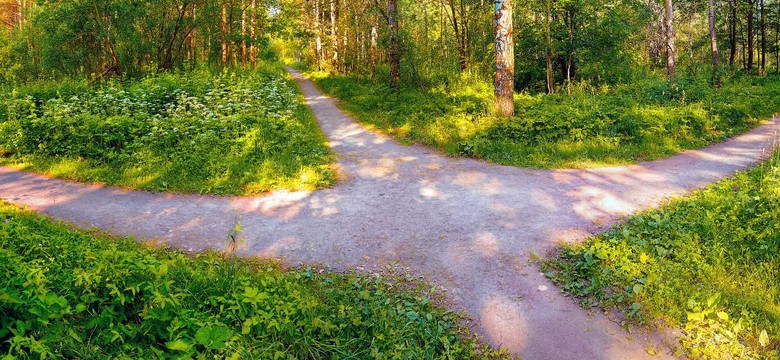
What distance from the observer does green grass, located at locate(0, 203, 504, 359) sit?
3012 mm

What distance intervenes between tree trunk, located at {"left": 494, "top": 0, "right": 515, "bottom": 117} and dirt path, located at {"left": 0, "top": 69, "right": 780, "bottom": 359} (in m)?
2.67

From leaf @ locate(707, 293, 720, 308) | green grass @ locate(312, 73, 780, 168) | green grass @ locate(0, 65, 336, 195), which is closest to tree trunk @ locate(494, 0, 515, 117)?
green grass @ locate(312, 73, 780, 168)

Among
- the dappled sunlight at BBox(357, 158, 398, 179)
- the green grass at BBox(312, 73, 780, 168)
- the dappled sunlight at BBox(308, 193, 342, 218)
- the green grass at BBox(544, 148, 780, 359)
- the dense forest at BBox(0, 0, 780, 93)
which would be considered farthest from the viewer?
the dense forest at BBox(0, 0, 780, 93)

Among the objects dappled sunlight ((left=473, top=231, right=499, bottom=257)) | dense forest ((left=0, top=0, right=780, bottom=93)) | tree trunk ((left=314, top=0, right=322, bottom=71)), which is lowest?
dappled sunlight ((left=473, top=231, right=499, bottom=257))

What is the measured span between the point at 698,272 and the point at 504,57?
301 inches

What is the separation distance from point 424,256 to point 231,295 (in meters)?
2.29

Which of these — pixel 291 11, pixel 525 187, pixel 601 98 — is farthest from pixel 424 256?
pixel 291 11

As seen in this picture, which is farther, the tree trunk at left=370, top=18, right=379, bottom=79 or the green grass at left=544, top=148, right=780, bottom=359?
the tree trunk at left=370, top=18, right=379, bottom=79

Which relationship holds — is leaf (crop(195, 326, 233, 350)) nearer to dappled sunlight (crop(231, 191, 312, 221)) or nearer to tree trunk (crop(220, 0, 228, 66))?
dappled sunlight (crop(231, 191, 312, 221))

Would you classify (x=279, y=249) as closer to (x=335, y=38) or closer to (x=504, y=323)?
(x=504, y=323)

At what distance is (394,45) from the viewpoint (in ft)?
56.4

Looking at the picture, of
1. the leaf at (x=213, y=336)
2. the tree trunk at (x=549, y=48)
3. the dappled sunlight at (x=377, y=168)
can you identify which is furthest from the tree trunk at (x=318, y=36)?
the leaf at (x=213, y=336)

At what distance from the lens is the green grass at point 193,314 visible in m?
3.01

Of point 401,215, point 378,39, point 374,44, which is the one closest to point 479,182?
point 401,215
